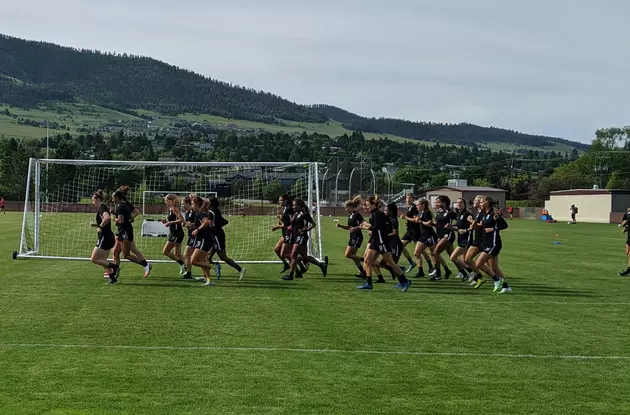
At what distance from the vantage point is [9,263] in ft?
67.5

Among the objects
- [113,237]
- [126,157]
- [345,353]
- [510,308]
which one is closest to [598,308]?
[510,308]

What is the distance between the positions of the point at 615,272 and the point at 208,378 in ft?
52.2

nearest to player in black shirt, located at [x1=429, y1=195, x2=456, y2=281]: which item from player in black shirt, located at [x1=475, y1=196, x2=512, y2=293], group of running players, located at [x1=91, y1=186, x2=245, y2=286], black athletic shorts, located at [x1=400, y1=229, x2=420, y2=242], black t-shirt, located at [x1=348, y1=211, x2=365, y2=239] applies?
black athletic shorts, located at [x1=400, y1=229, x2=420, y2=242]

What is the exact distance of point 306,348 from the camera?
31.6 feet

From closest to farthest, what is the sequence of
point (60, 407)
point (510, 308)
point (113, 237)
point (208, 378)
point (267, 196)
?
1. point (60, 407)
2. point (208, 378)
3. point (510, 308)
4. point (113, 237)
5. point (267, 196)

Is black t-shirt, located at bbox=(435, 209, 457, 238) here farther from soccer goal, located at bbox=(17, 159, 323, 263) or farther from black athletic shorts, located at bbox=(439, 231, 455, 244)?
soccer goal, located at bbox=(17, 159, 323, 263)

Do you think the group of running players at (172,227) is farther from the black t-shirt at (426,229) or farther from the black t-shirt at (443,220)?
the black t-shirt at (443,220)

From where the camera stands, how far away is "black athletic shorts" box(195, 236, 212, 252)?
16078mm

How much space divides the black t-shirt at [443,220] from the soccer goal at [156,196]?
5.13 metres

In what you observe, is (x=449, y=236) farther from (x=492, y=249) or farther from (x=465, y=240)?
(x=492, y=249)

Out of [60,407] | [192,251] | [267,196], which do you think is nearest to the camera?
[60,407]

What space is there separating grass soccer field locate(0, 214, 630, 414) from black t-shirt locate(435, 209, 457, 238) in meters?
1.53

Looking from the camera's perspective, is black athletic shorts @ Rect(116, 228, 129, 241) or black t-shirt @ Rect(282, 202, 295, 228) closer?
black athletic shorts @ Rect(116, 228, 129, 241)

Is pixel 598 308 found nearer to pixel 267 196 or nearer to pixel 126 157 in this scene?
pixel 267 196
